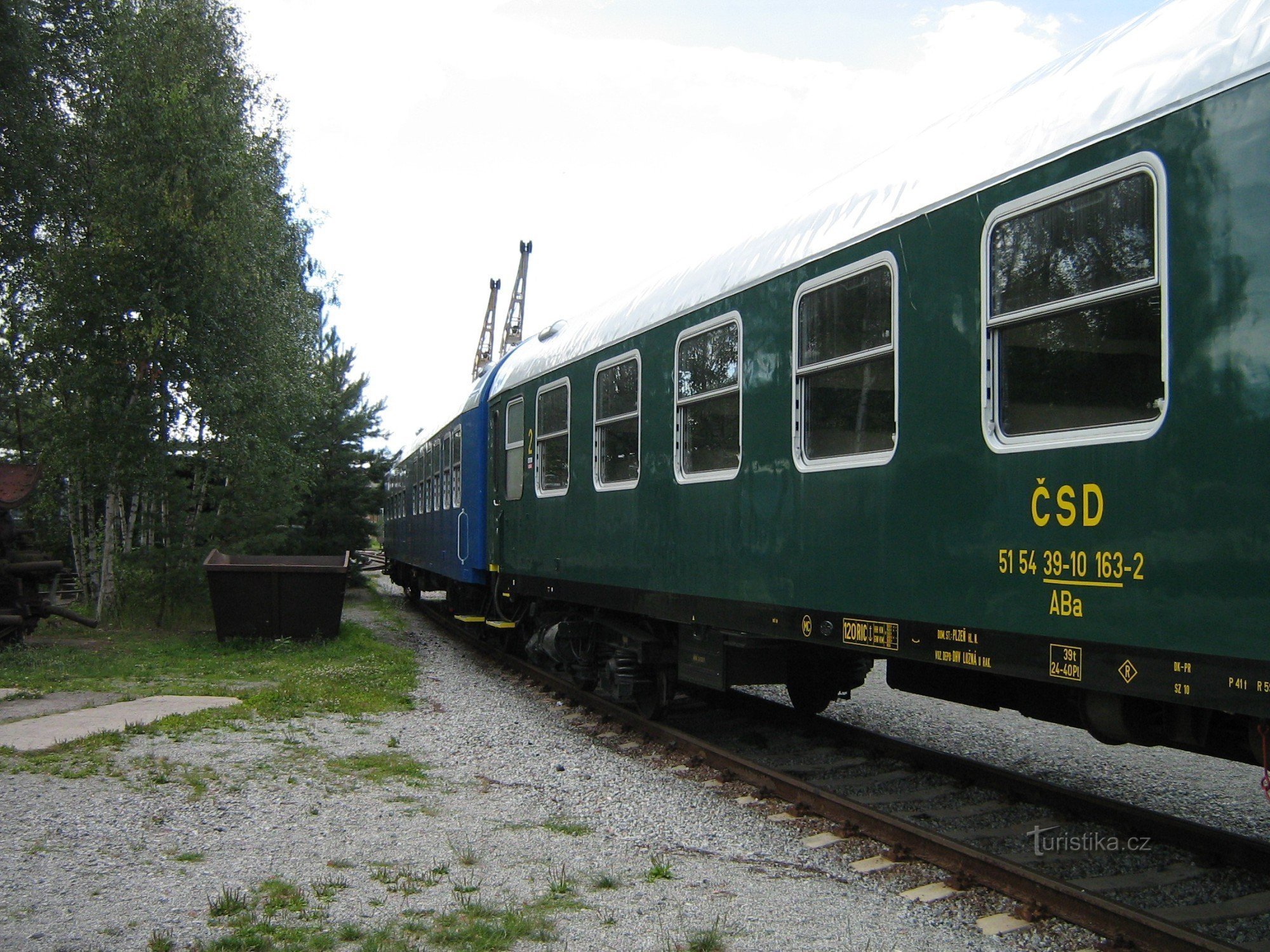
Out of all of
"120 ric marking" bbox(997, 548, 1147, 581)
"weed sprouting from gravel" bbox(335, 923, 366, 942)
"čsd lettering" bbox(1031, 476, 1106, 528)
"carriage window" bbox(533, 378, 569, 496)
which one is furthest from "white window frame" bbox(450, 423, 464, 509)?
"čsd lettering" bbox(1031, 476, 1106, 528)

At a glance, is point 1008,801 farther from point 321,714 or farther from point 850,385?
point 321,714

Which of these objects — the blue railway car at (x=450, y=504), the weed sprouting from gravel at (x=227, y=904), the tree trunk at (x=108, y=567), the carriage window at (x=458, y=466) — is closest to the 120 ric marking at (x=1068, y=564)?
the weed sprouting from gravel at (x=227, y=904)

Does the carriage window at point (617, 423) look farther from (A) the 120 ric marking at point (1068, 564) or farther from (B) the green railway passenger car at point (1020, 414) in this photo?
(A) the 120 ric marking at point (1068, 564)

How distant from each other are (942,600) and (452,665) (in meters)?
9.10

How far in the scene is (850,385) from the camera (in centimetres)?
503

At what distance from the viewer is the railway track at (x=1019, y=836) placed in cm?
389

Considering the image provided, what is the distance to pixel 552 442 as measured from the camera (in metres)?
9.12

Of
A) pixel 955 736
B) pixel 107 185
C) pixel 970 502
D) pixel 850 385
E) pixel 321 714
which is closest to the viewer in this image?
pixel 970 502

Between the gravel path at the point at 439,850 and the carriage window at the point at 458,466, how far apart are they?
17.3 feet

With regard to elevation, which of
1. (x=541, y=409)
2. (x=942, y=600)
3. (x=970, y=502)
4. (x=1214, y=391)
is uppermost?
(x=541, y=409)

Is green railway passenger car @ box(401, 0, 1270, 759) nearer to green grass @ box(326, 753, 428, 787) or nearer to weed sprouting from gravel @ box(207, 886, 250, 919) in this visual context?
green grass @ box(326, 753, 428, 787)

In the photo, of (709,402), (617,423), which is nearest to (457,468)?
(617,423)

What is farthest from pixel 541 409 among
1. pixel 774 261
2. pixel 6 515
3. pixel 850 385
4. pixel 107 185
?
pixel 107 185

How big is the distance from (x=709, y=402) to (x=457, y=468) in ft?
24.1
